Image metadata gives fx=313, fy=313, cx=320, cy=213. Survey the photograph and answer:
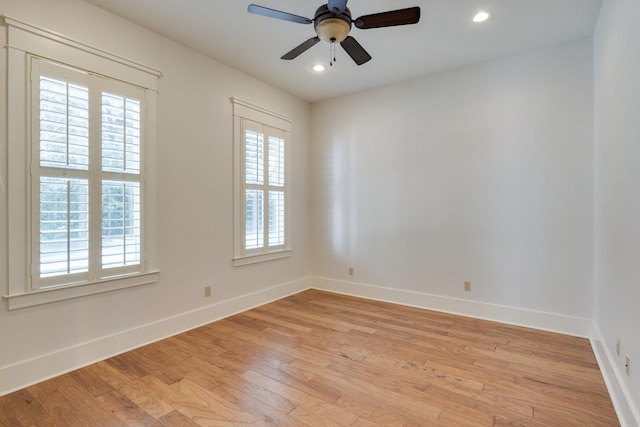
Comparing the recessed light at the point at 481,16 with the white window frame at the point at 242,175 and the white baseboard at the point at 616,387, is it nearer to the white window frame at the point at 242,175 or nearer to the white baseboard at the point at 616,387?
the white window frame at the point at 242,175

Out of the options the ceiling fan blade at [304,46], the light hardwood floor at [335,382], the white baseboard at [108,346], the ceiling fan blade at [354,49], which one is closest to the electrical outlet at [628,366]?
the light hardwood floor at [335,382]

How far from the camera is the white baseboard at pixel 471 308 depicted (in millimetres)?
3082

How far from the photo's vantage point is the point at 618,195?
2053mm

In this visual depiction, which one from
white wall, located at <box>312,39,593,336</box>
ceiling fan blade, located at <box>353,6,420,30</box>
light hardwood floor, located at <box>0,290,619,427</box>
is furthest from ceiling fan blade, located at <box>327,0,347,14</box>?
light hardwood floor, located at <box>0,290,619,427</box>

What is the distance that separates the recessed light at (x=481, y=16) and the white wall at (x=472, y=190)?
899 millimetres

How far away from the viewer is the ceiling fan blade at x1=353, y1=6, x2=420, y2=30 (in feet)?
6.57

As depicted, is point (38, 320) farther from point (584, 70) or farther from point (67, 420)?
point (584, 70)

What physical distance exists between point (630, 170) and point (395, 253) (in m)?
2.60

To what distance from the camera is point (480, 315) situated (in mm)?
3537

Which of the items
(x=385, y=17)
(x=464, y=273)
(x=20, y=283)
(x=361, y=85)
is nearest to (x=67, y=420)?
(x=20, y=283)

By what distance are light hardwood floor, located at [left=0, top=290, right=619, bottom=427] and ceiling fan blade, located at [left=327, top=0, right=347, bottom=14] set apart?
250cm

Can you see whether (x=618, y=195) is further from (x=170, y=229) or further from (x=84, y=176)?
(x=84, y=176)

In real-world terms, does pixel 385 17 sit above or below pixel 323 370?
above

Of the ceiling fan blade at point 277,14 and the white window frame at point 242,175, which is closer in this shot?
the ceiling fan blade at point 277,14
